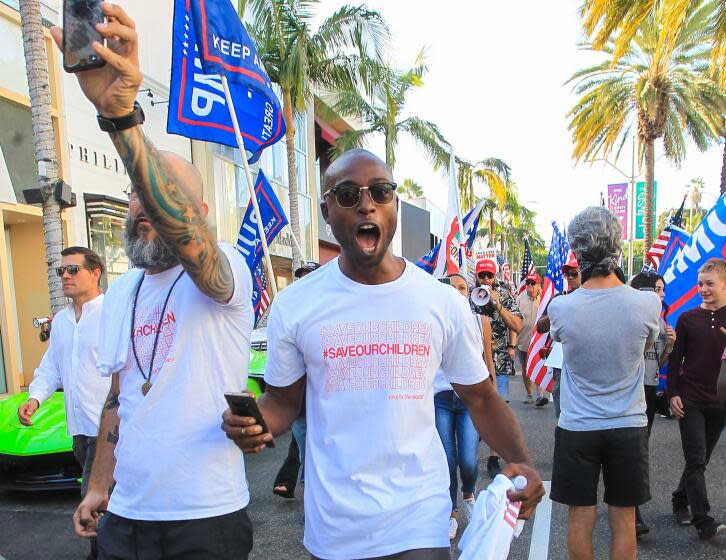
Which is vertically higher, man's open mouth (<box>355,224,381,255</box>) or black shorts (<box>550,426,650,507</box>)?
man's open mouth (<box>355,224,381,255</box>)

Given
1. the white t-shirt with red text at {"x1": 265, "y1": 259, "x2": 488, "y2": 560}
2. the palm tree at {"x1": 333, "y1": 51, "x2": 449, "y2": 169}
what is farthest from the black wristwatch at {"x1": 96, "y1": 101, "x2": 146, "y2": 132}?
the palm tree at {"x1": 333, "y1": 51, "x2": 449, "y2": 169}

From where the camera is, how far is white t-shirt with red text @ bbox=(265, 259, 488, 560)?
1.78 metres

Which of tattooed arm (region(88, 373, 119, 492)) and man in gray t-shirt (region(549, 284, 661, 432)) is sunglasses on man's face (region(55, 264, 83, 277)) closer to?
tattooed arm (region(88, 373, 119, 492))

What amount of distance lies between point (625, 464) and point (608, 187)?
85.4 feet

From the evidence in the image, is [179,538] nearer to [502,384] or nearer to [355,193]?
[355,193]

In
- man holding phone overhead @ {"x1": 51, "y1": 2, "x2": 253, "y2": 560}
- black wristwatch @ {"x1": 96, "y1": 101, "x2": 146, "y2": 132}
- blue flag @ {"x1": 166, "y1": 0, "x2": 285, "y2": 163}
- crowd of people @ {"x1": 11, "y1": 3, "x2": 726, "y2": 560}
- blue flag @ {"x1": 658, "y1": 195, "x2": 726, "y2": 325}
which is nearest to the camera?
black wristwatch @ {"x1": 96, "y1": 101, "x2": 146, "y2": 132}

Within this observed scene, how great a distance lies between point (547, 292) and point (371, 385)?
6.56 metres

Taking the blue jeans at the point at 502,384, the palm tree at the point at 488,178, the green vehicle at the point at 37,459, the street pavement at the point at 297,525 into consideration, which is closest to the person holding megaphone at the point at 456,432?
the street pavement at the point at 297,525

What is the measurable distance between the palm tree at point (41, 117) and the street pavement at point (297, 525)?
2.75m

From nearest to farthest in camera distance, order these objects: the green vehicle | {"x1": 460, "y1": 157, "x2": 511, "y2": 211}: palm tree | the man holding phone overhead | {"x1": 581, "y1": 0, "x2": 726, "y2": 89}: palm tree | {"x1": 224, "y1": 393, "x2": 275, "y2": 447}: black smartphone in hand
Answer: {"x1": 224, "y1": 393, "x2": 275, "y2": 447}: black smartphone in hand, the man holding phone overhead, the green vehicle, {"x1": 581, "y1": 0, "x2": 726, "y2": 89}: palm tree, {"x1": 460, "y1": 157, "x2": 511, "y2": 211}: palm tree

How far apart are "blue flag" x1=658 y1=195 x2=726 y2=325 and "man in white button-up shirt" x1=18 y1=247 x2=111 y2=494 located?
4812 millimetres

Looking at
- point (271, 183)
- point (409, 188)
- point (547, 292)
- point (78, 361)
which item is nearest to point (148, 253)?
point (78, 361)

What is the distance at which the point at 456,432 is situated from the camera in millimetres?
4453

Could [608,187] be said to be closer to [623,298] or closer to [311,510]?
[623,298]
